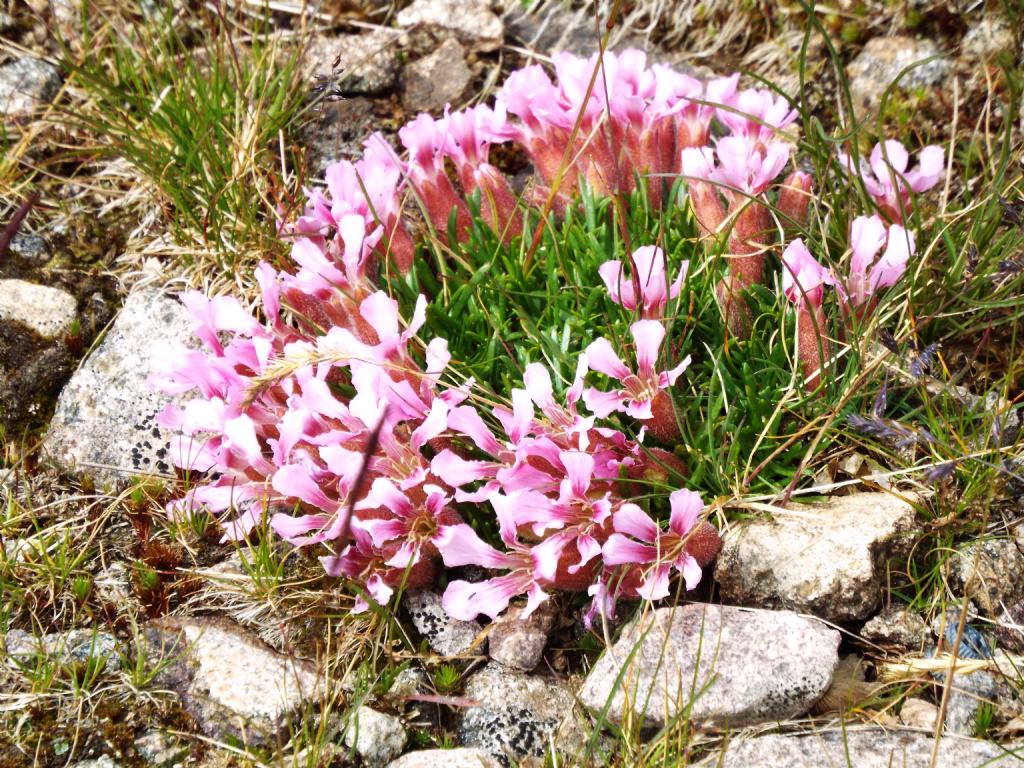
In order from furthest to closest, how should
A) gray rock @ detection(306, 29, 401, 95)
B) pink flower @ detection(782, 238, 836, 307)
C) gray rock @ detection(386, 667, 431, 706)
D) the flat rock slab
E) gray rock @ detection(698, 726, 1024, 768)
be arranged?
gray rock @ detection(306, 29, 401, 95) < pink flower @ detection(782, 238, 836, 307) < gray rock @ detection(386, 667, 431, 706) < the flat rock slab < gray rock @ detection(698, 726, 1024, 768)

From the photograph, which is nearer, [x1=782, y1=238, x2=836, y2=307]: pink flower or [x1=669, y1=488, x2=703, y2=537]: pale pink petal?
[x1=669, y1=488, x2=703, y2=537]: pale pink petal

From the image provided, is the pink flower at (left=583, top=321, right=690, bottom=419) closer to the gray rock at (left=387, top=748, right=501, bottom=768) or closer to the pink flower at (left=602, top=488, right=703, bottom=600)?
the pink flower at (left=602, top=488, right=703, bottom=600)

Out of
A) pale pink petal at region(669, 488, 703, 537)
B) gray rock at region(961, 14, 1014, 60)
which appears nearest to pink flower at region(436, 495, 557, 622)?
pale pink petal at region(669, 488, 703, 537)

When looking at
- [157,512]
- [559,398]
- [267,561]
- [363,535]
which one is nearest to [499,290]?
[559,398]

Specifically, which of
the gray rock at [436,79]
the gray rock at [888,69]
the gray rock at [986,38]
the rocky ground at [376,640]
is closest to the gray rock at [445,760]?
the rocky ground at [376,640]

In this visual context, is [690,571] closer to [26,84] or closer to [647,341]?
[647,341]

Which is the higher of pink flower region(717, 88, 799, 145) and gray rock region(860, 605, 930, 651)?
pink flower region(717, 88, 799, 145)

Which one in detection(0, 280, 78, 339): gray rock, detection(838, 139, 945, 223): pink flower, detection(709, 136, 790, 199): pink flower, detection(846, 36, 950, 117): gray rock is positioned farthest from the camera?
detection(846, 36, 950, 117): gray rock
